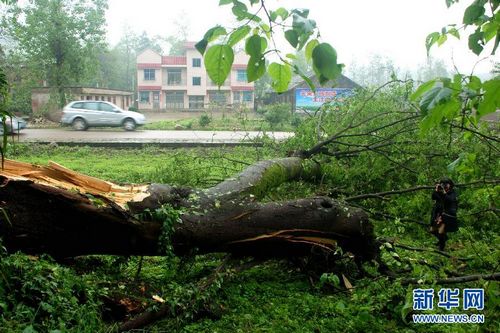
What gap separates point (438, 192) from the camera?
445 centimetres

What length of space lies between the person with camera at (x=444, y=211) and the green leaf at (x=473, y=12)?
298cm

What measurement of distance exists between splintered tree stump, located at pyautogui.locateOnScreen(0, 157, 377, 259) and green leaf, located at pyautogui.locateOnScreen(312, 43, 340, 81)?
2114mm

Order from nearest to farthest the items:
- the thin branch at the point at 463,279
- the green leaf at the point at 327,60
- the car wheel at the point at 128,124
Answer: the green leaf at the point at 327,60
the thin branch at the point at 463,279
the car wheel at the point at 128,124

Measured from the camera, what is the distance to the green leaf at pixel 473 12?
1.71 metres

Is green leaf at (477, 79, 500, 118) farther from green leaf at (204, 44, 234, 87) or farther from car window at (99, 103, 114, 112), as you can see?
car window at (99, 103, 114, 112)

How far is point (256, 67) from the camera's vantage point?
1.24m

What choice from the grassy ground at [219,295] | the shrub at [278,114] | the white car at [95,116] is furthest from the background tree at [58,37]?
the grassy ground at [219,295]

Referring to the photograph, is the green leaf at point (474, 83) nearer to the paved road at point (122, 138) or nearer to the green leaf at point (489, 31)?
the green leaf at point (489, 31)

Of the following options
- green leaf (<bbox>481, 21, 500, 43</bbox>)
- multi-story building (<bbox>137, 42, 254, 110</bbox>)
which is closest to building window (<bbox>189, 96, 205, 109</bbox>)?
multi-story building (<bbox>137, 42, 254, 110</bbox>)

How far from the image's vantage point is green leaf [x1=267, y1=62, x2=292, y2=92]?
50.8 inches

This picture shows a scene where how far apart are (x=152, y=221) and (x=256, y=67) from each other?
2.02 metres

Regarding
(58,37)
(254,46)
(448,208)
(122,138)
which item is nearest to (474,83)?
(254,46)

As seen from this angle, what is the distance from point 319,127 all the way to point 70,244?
4.20 m

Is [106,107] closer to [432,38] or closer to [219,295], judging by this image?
[219,295]
